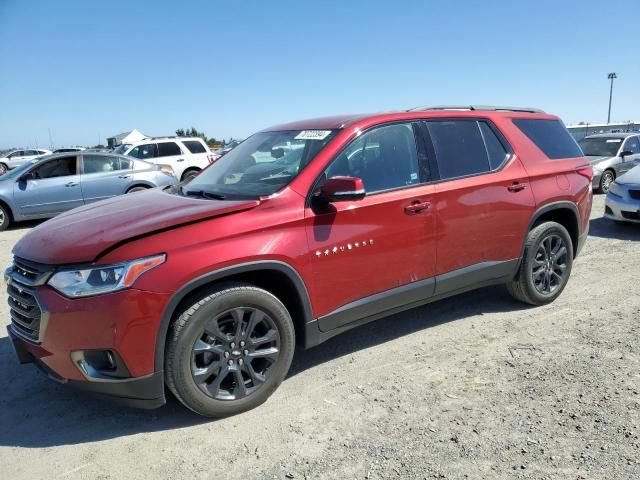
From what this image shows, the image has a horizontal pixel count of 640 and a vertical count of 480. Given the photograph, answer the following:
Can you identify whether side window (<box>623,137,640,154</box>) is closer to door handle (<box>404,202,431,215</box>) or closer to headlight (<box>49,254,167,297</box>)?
door handle (<box>404,202,431,215</box>)

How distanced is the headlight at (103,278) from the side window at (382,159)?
1362 mm

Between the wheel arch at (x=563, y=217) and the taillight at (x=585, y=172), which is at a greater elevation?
the taillight at (x=585, y=172)

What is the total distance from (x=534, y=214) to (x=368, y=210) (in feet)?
5.97

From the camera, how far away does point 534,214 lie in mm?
4273

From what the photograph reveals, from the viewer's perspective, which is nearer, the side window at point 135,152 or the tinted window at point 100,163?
the tinted window at point 100,163

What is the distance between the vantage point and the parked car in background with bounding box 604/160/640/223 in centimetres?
764

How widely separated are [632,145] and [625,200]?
6.00m

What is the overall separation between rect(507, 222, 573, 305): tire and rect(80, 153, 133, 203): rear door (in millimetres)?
8393

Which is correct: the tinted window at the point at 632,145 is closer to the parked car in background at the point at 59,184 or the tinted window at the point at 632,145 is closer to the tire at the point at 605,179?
the tire at the point at 605,179

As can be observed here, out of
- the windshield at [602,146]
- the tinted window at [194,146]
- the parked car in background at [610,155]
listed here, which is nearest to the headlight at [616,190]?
the parked car in background at [610,155]

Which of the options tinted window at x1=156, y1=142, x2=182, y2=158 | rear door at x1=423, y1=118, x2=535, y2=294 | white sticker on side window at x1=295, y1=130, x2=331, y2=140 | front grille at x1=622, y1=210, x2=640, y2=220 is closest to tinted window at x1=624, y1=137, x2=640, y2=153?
front grille at x1=622, y1=210, x2=640, y2=220

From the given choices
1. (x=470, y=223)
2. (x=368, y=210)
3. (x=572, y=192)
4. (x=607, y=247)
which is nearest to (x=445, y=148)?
(x=470, y=223)

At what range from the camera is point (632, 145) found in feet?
41.2

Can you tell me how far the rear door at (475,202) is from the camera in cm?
375
